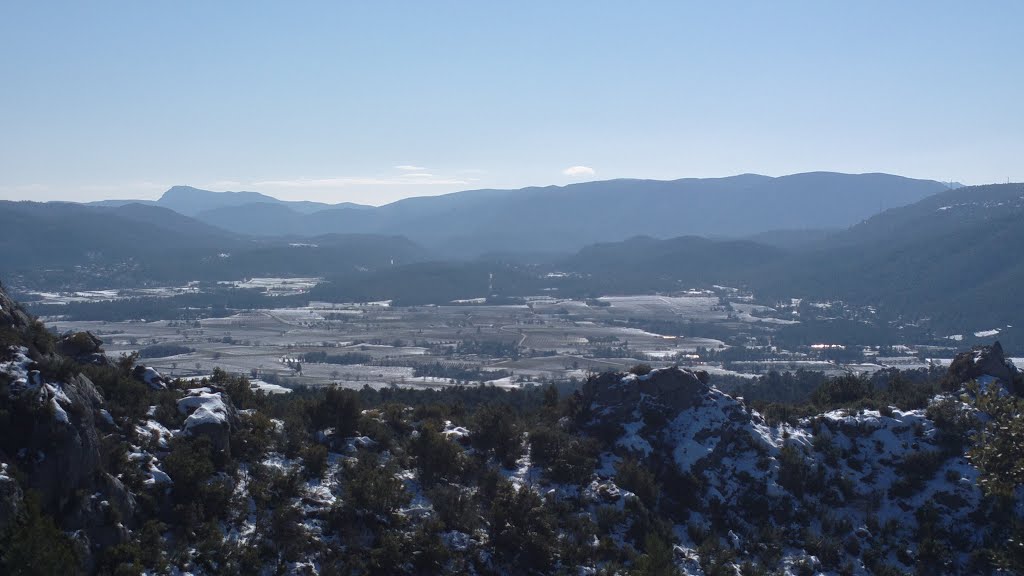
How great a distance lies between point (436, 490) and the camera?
19609 millimetres

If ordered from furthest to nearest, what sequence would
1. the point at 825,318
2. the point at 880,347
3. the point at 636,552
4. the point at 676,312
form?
the point at 676,312 < the point at 825,318 < the point at 880,347 < the point at 636,552

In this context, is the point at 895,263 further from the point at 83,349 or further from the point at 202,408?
the point at 83,349

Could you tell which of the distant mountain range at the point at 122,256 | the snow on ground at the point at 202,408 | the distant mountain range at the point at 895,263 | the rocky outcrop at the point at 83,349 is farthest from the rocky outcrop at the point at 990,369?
the distant mountain range at the point at 122,256

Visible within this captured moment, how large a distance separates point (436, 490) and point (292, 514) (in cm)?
374

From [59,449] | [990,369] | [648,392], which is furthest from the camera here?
[990,369]

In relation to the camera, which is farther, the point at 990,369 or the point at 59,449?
the point at 990,369

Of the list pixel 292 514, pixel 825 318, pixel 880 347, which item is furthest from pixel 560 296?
pixel 292 514

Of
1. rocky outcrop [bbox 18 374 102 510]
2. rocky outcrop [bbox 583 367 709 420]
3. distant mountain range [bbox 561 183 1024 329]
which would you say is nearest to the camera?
rocky outcrop [bbox 18 374 102 510]

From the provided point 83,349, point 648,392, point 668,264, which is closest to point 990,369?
point 648,392

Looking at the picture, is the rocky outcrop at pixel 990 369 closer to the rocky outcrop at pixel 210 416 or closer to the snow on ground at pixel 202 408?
the rocky outcrop at pixel 210 416

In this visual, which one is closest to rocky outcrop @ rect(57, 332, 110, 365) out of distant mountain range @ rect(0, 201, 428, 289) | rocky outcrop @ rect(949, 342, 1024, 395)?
rocky outcrop @ rect(949, 342, 1024, 395)

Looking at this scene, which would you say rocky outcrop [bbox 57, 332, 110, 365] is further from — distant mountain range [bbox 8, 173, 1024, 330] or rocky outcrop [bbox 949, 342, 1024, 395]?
distant mountain range [bbox 8, 173, 1024, 330]

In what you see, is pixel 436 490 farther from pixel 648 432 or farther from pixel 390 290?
pixel 390 290

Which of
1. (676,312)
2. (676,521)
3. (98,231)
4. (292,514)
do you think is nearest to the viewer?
(292,514)
